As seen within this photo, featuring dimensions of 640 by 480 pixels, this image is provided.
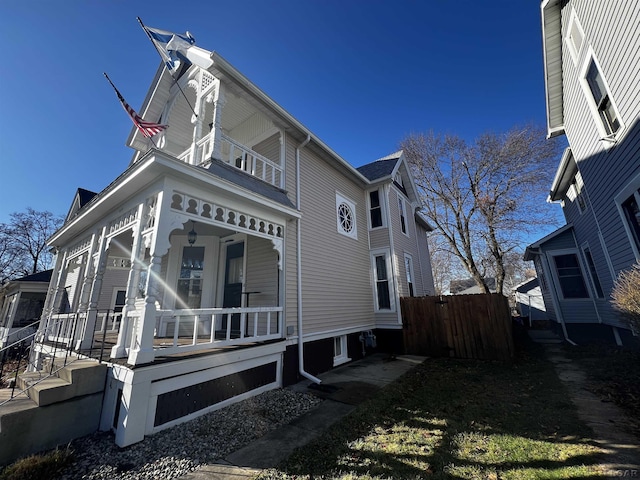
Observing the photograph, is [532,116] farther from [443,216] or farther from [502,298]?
[502,298]

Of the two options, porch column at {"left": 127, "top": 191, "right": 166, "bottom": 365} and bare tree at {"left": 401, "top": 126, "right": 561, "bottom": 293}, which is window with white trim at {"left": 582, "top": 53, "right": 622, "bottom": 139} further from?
bare tree at {"left": 401, "top": 126, "right": 561, "bottom": 293}

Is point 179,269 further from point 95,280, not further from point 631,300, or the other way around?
point 631,300

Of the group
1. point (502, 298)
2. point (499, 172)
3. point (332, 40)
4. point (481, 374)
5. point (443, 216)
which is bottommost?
point (481, 374)

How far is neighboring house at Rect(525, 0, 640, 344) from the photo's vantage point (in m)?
5.35

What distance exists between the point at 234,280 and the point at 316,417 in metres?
4.57

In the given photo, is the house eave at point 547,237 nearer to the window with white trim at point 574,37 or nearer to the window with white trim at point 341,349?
the window with white trim at point 574,37

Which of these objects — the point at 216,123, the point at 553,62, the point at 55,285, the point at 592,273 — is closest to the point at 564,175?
the point at 592,273

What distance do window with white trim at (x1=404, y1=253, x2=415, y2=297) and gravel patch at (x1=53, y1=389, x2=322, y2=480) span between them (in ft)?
25.3

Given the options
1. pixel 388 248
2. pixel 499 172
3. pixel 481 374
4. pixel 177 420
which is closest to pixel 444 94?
pixel 499 172

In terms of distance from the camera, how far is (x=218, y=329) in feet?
24.7

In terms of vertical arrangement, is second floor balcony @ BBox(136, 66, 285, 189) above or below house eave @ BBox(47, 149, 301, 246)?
above

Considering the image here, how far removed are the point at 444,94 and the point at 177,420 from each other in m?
17.8

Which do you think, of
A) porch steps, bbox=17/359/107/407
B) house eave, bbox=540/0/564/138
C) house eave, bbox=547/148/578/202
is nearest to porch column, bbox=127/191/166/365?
porch steps, bbox=17/359/107/407

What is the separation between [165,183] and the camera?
439 cm
